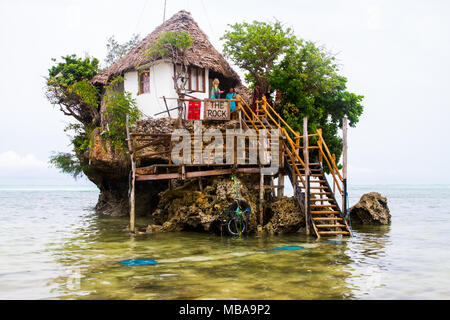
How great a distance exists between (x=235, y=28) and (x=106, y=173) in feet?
37.5

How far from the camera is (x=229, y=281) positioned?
7.84 meters

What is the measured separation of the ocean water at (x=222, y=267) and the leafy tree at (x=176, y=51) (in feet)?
23.6

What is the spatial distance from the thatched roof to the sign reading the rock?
3.05 metres

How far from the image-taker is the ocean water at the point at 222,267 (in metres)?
7.18

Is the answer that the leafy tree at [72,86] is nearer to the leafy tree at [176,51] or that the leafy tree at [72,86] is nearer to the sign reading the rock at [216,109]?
the leafy tree at [176,51]

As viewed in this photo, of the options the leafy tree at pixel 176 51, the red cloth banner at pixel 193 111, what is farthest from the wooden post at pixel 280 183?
the leafy tree at pixel 176 51

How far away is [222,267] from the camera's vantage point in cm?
916

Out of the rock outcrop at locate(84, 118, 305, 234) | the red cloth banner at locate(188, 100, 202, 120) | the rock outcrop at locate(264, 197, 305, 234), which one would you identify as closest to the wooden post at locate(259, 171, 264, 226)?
the rock outcrop at locate(84, 118, 305, 234)

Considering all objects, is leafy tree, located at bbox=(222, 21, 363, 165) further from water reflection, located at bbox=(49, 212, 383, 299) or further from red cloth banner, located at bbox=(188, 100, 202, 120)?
water reflection, located at bbox=(49, 212, 383, 299)

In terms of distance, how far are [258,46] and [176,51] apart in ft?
18.7

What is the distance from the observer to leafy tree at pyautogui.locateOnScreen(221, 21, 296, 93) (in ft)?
69.9

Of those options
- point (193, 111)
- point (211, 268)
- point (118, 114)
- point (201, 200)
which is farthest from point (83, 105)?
point (211, 268)
